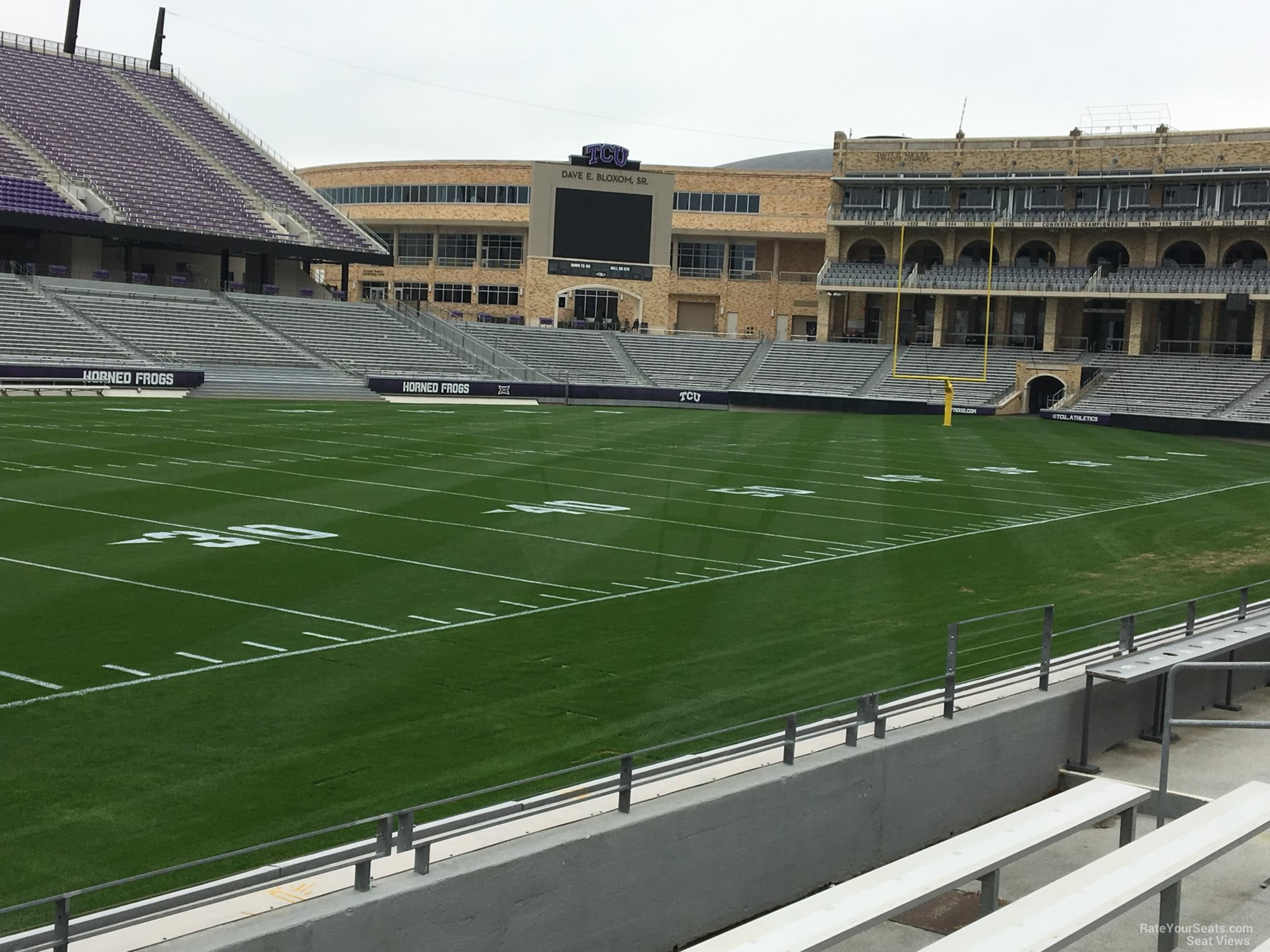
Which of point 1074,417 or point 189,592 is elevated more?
point 1074,417

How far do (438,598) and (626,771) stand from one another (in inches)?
289

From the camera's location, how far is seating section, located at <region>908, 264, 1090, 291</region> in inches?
2544

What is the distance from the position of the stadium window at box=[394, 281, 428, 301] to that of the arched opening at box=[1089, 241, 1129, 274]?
120ft

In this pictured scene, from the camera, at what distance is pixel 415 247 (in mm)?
80625

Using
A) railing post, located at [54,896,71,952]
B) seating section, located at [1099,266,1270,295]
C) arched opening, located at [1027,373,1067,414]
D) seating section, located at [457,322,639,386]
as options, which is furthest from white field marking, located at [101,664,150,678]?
seating section, located at [1099,266,1270,295]

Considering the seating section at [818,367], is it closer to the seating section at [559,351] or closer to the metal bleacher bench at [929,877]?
the seating section at [559,351]

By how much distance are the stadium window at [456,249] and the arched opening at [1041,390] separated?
32216 millimetres

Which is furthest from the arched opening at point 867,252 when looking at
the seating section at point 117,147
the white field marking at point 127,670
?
the white field marking at point 127,670

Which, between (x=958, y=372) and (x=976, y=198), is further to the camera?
(x=976, y=198)

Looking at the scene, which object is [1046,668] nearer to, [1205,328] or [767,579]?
[767,579]

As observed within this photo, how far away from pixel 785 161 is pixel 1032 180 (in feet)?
186

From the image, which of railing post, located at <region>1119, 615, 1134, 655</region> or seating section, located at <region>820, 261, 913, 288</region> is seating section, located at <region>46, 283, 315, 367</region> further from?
railing post, located at <region>1119, 615, 1134, 655</region>

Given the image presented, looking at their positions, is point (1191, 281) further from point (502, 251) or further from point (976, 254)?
point (502, 251)

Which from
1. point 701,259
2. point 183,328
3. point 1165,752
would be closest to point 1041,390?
point 701,259
